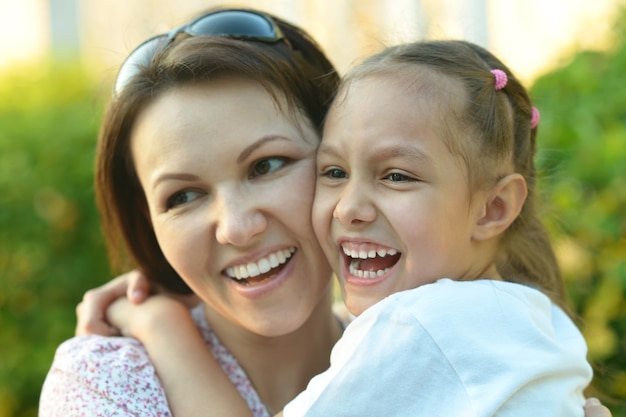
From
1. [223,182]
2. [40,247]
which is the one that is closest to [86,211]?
[40,247]

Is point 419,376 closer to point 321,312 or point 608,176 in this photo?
point 321,312

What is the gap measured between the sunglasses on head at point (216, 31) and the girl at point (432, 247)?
1.28ft

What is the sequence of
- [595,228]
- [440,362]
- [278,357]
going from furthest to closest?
[595,228], [278,357], [440,362]

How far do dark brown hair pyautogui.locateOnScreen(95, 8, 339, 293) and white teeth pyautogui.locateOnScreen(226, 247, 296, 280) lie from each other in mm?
437

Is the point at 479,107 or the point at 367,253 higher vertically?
the point at 479,107

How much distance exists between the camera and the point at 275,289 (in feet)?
7.89

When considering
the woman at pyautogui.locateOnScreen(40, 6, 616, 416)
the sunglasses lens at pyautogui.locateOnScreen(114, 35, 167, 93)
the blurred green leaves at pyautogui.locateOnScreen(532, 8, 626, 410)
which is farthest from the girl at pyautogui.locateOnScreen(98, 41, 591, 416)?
the blurred green leaves at pyautogui.locateOnScreen(532, 8, 626, 410)

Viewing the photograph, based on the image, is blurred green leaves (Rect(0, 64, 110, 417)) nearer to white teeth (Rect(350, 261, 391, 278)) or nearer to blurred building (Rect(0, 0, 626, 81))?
blurred building (Rect(0, 0, 626, 81))

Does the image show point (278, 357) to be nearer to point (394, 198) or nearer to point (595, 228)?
point (394, 198)

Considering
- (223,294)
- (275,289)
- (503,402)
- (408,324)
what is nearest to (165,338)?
(223,294)

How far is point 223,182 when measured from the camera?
93.1 inches

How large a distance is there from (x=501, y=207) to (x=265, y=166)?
0.71 metres

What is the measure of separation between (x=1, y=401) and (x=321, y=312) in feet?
10.4

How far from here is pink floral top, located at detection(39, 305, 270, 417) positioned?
228 centimetres
